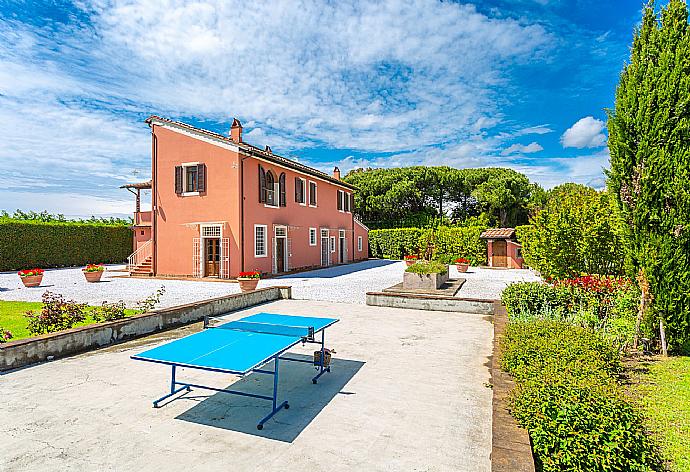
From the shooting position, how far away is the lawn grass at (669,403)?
3629 millimetres

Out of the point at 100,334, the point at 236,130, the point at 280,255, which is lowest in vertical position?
the point at 100,334

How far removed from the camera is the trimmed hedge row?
1141 inches

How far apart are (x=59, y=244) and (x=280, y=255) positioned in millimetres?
16398

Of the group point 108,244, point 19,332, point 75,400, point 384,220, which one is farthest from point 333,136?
point 75,400

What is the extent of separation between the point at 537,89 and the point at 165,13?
18591 mm

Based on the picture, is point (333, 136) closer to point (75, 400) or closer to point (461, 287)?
point (461, 287)

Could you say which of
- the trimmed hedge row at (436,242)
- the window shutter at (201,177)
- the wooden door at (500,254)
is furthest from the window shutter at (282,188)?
the wooden door at (500,254)

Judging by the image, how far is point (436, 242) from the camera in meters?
30.8

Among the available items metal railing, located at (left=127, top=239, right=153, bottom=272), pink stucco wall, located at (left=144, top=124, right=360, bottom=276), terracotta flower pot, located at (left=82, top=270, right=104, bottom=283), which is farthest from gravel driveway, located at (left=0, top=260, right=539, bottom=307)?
metal railing, located at (left=127, top=239, right=153, bottom=272)

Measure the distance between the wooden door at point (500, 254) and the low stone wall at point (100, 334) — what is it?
71.2 ft

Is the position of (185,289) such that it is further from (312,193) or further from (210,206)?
(312,193)

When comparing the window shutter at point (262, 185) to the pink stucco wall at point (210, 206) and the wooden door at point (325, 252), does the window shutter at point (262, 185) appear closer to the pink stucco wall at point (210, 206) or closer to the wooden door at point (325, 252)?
the pink stucco wall at point (210, 206)

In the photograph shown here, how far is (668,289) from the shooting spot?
6.81 m

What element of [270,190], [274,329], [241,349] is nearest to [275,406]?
[241,349]
